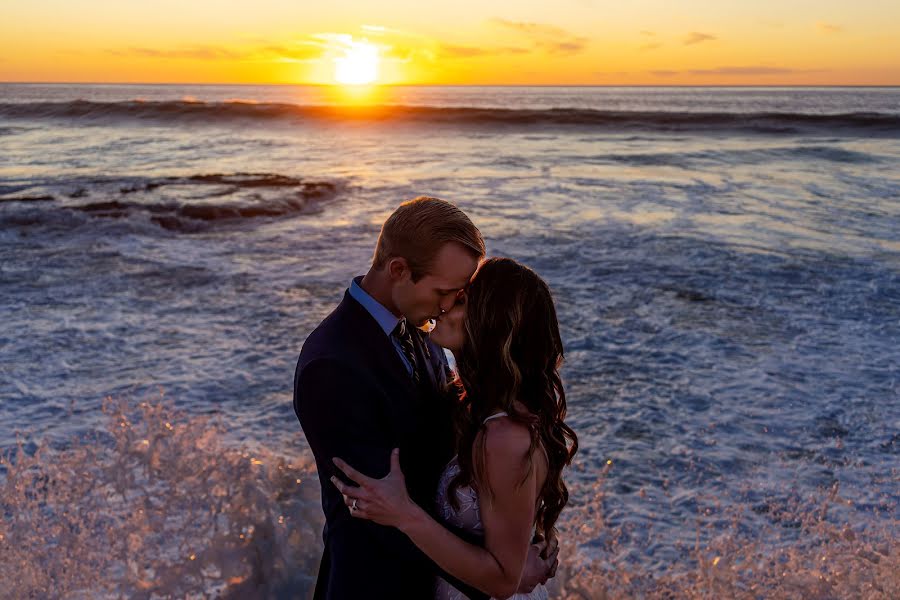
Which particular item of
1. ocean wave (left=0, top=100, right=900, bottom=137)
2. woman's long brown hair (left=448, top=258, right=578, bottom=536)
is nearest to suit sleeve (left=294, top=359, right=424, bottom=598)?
woman's long brown hair (left=448, top=258, right=578, bottom=536)

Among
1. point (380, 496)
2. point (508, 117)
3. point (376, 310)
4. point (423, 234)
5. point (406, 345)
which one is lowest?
point (380, 496)

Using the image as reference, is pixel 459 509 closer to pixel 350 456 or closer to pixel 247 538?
pixel 350 456

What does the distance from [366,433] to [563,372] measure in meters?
5.74

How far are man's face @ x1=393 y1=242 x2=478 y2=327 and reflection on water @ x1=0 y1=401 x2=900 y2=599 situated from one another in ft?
8.24

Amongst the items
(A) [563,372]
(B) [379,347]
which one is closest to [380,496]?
(B) [379,347]

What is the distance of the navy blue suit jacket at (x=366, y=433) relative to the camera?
2.16 m

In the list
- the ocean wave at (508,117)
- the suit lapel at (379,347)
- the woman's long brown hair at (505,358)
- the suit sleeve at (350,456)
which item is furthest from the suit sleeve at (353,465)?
the ocean wave at (508,117)

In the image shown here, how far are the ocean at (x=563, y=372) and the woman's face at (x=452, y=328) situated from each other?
248cm

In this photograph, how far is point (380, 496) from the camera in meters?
2.10

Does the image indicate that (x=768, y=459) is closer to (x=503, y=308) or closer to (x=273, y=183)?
(x=503, y=308)

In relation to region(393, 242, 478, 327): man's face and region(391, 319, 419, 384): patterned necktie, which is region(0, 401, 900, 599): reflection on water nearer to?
region(391, 319, 419, 384): patterned necktie

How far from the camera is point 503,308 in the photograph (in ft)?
7.50

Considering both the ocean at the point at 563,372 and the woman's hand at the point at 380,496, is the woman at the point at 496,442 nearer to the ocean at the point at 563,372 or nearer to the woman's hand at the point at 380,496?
the woman's hand at the point at 380,496

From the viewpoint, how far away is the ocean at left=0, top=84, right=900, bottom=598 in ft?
15.2
